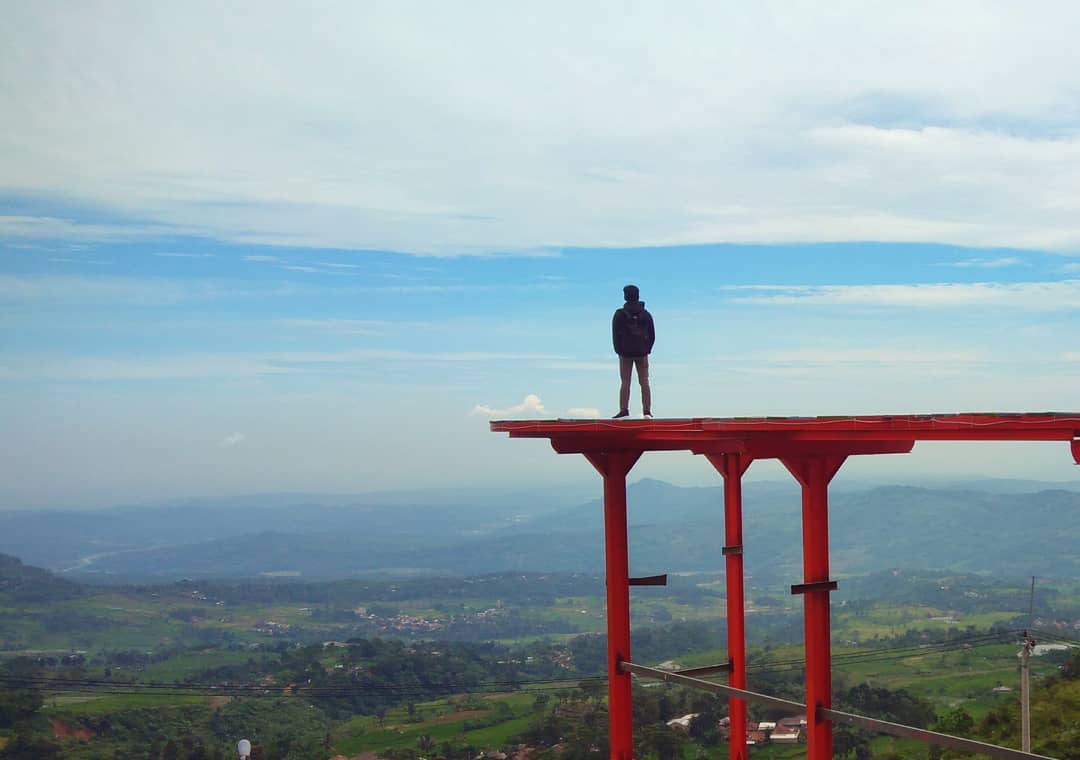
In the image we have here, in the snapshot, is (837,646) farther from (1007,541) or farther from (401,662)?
(1007,541)

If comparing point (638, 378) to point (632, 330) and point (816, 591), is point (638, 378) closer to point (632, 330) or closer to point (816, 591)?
point (632, 330)

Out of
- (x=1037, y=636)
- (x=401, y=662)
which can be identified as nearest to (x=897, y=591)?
(x=401, y=662)

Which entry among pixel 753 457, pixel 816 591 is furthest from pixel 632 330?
pixel 816 591

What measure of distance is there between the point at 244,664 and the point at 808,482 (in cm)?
10890

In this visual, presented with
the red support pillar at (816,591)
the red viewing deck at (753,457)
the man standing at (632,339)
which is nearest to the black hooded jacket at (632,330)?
the man standing at (632,339)

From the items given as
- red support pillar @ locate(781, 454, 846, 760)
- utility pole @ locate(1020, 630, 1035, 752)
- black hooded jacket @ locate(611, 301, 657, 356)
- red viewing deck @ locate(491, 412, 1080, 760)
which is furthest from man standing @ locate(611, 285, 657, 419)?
utility pole @ locate(1020, 630, 1035, 752)

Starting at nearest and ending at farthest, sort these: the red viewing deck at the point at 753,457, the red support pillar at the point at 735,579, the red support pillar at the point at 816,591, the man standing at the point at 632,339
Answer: the red viewing deck at the point at 753,457 < the red support pillar at the point at 816,591 < the red support pillar at the point at 735,579 < the man standing at the point at 632,339

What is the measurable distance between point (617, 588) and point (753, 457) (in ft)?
9.92

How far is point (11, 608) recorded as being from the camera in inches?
6339

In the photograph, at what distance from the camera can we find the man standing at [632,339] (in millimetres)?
13055

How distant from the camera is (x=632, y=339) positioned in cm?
1318

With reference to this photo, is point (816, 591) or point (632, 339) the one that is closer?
point (816, 591)

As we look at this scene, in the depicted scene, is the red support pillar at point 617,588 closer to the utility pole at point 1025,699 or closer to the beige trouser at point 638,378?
the beige trouser at point 638,378

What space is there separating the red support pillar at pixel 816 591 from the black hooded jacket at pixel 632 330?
2.71 meters
